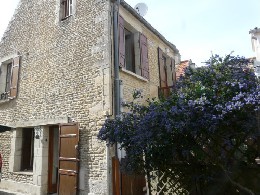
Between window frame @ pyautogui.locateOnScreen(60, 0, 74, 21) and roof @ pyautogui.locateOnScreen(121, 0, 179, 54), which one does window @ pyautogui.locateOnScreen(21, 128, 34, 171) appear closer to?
window frame @ pyautogui.locateOnScreen(60, 0, 74, 21)

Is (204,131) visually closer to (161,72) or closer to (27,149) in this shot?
(161,72)

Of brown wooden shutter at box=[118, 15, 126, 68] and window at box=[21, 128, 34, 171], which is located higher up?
brown wooden shutter at box=[118, 15, 126, 68]

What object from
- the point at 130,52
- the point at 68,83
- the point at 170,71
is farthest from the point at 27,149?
the point at 170,71

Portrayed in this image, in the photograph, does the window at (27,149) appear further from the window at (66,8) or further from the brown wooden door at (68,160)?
the window at (66,8)

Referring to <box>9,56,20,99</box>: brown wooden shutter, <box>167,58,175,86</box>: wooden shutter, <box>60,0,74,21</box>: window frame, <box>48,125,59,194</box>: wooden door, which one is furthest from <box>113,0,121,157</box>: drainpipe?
<box>9,56,20,99</box>: brown wooden shutter

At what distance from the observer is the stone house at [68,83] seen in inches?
255

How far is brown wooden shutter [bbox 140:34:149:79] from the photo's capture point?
7972 mm

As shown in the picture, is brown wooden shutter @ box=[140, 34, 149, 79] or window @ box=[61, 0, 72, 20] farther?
window @ box=[61, 0, 72, 20]

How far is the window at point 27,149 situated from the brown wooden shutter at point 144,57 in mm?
4572

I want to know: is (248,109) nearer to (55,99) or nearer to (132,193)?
(132,193)

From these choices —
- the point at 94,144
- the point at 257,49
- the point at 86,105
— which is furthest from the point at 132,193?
the point at 257,49

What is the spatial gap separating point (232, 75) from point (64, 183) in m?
5.14

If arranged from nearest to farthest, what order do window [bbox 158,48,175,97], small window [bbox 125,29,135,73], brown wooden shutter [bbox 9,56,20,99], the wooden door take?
the wooden door
small window [bbox 125,29,135,73]
brown wooden shutter [bbox 9,56,20,99]
window [bbox 158,48,175,97]

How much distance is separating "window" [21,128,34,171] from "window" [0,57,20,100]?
1.47 meters
